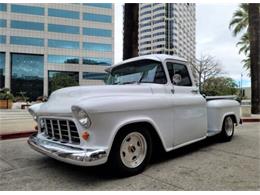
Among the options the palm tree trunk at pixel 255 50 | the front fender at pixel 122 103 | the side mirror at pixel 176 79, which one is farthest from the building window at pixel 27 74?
the front fender at pixel 122 103

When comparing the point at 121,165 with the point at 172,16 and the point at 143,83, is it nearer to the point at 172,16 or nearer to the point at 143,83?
the point at 143,83

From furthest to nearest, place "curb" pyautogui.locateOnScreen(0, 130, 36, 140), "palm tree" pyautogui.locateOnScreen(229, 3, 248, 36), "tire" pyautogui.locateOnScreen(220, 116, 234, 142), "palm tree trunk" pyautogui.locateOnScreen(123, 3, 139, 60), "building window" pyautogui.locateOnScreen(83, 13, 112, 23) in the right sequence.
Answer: "building window" pyautogui.locateOnScreen(83, 13, 112, 23)
"palm tree" pyautogui.locateOnScreen(229, 3, 248, 36)
"palm tree trunk" pyautogui.locateOnScreen(123, 3, 139, 60)
"curb" pyautogui.locateOnScreen(0, 130, 36, 140)
"tire" pyautogui.locateOnScreen(220, 116, 234, 142)

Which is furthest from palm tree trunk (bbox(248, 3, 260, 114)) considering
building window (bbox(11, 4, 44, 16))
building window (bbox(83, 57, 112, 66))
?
building window (bbox(11, 4, 44, 16))

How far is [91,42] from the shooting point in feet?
174

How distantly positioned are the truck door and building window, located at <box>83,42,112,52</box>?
4994cm

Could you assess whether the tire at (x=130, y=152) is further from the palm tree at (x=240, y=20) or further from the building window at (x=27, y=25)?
the building window at (x=27, y=25)

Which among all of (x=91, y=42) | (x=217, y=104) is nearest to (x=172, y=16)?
(x=91, y=42)

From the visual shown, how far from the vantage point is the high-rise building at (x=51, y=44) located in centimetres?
4797

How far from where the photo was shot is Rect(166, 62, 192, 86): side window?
465 cm

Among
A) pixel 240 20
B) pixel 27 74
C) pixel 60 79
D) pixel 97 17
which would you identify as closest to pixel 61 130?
pixel 240 20

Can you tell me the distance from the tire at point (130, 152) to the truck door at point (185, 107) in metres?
0.74

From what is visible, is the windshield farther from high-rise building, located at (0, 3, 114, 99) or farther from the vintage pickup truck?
high-rise building, located at (0, 3, 114, 99)

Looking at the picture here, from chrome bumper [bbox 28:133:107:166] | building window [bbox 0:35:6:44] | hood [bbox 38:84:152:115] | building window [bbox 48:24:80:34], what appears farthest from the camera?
building window [bbox 48:24:80:34]

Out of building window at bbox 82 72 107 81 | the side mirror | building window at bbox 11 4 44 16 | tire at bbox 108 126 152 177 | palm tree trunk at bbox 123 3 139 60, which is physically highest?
building window at bbox 11 4 44 16
